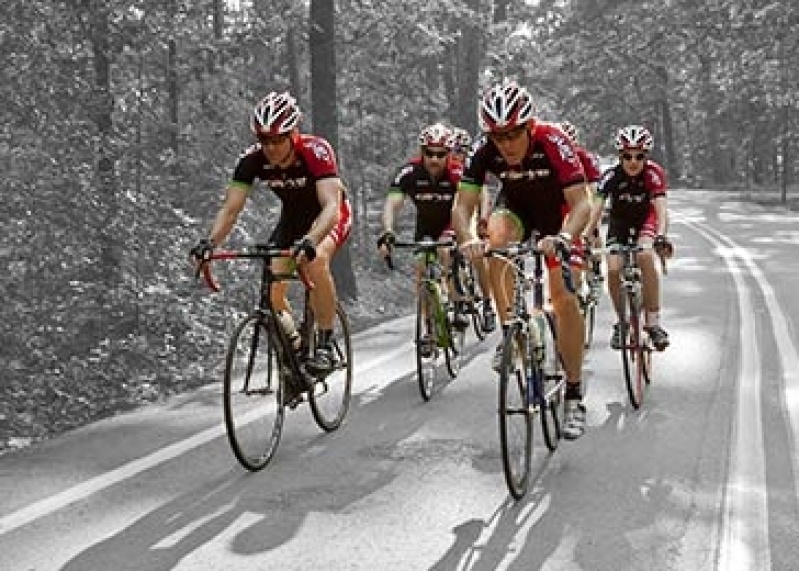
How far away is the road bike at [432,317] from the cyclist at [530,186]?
62.9 inches


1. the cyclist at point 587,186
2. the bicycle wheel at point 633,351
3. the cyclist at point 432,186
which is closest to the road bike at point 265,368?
the cyclist at point 587,186

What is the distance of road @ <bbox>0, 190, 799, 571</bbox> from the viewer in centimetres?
487

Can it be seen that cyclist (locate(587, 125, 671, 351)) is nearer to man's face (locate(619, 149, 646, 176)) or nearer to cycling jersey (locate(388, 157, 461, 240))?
man's face (locate(619, 149, 646, 176))

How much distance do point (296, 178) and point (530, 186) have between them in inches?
65.5

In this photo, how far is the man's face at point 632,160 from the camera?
8.89 meters

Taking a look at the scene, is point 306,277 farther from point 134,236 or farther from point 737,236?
point 737,236

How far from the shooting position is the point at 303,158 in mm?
7090

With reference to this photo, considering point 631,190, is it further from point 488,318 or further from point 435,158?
point 488,318

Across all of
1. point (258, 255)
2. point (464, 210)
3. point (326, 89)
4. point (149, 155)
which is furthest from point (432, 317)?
point (326, 89)

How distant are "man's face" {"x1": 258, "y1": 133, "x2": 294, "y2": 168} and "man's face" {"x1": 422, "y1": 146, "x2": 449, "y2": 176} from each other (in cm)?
287

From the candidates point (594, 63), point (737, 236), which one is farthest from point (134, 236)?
point (594, 63)

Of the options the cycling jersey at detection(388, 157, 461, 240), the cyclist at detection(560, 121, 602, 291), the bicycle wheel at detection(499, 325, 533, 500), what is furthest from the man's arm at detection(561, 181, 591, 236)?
the cycling jersey at detection(388, 157, 461, 240)

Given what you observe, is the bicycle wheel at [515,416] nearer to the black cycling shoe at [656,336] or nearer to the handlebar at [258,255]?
the handlebar at [258,255]

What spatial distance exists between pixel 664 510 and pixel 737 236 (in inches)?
894
